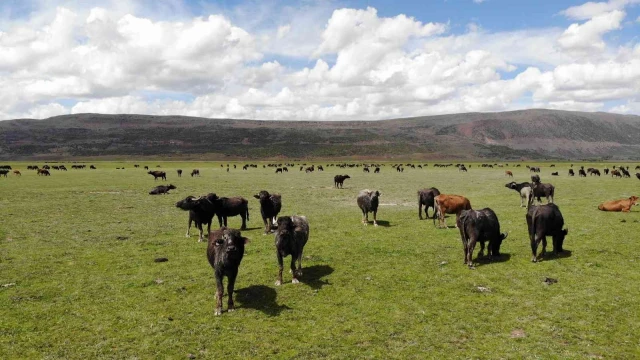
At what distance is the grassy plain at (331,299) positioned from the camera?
335 inches

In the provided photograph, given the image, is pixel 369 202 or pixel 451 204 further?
pixel 369 202

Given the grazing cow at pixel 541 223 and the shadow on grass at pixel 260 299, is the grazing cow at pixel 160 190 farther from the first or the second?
the grazing cow at pixel 541 223

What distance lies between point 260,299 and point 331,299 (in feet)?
6.66

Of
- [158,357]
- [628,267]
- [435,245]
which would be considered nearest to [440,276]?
[435,245]

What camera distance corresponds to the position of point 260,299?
11203 mm

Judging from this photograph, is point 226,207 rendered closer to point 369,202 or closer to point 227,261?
point 369,202

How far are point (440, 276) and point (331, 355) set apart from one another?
19.9 ft

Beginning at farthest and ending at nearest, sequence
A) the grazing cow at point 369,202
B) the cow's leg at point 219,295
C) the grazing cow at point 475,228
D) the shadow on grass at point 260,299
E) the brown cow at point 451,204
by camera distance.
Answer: the grazing cow at point 369,202 → the brown cow at point 451,204 → the grazing cow at point 475,228 → the shadow on grass at point 260,299 → the cow's leg at point 219,295

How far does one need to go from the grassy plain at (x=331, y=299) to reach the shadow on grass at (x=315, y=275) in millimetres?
69

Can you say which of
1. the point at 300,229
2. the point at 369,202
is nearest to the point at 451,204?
the point at 369,202

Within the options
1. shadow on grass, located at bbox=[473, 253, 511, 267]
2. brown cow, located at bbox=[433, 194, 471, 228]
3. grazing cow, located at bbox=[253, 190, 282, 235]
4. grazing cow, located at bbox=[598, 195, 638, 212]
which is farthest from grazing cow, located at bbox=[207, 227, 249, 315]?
grazing cow, located at bbox=[598, 195, 638, 212]

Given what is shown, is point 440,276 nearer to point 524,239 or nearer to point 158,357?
point 524,239

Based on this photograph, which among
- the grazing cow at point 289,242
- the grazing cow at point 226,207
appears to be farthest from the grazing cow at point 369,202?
the grazing cow at point 289,242

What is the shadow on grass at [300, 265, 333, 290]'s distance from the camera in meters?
12.3
